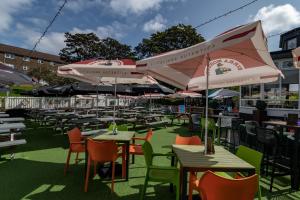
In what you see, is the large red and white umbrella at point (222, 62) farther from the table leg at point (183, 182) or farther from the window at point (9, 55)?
the window at point (9, 55)

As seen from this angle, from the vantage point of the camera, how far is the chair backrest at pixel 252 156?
3629 mm

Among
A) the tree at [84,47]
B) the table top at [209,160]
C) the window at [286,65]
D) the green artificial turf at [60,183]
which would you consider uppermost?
the tree at [84,47]

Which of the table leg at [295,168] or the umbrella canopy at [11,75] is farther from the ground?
the umbrella canopy at [11,75]

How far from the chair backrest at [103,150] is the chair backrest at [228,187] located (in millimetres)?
2305

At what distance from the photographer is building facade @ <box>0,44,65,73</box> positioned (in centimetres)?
5691

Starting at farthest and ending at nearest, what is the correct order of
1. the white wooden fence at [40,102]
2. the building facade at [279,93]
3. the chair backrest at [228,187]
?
the white wooden fence at [40,102] → the building facade at [279,93] → the chair backrest at [228,187]

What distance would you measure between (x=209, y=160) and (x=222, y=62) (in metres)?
2.29

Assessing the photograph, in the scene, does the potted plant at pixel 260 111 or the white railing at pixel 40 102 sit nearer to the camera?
the potted plant at pixel 260 111

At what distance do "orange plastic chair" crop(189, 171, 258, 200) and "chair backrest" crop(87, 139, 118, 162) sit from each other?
90.8 inches

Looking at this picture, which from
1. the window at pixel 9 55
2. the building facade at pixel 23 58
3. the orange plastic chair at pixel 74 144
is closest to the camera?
the orange plastic chair at pixel 74 144

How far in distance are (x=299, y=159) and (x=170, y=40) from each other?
36012mm

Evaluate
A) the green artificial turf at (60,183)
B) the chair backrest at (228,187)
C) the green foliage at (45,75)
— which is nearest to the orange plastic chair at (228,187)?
the chair backrest at (228,187)

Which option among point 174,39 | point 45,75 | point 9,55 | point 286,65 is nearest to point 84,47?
point 45,75

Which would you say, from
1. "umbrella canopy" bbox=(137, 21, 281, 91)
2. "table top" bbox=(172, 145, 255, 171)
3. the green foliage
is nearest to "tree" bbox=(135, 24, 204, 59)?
the green foliage
